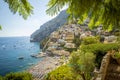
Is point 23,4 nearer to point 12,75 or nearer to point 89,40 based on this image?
point 12,75

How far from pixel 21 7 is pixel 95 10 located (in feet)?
3.13

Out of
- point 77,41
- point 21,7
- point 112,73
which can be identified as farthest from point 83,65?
point 77,41

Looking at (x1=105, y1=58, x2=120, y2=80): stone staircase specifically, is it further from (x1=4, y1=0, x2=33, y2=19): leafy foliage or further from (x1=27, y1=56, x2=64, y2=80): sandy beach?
(x1=27, y1=56, x2=64, y2=80): sandy beach

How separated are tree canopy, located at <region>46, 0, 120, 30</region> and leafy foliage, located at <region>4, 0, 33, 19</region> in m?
0.26

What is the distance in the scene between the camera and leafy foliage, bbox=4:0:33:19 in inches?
81.6

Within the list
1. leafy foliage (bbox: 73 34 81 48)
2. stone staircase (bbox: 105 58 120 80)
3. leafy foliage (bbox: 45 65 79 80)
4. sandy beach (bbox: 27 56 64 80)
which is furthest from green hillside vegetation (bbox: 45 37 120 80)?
leafy foliage (bbox: 73 34 81 48)

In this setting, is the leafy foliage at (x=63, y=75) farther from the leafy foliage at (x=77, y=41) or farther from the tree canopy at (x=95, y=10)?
the leafy foliage at (x=77, y=41)

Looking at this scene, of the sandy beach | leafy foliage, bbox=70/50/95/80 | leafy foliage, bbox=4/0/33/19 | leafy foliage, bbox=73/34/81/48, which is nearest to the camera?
leafy foliage, bbox=4/0/33/19

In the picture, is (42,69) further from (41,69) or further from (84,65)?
(84,65)

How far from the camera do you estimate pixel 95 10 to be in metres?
2.56

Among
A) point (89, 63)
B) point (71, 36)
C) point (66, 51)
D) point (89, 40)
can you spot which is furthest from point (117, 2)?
point (71, 36)

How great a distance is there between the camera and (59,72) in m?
23.8

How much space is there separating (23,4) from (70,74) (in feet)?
72.3

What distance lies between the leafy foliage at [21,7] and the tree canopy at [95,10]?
0.85 ft
